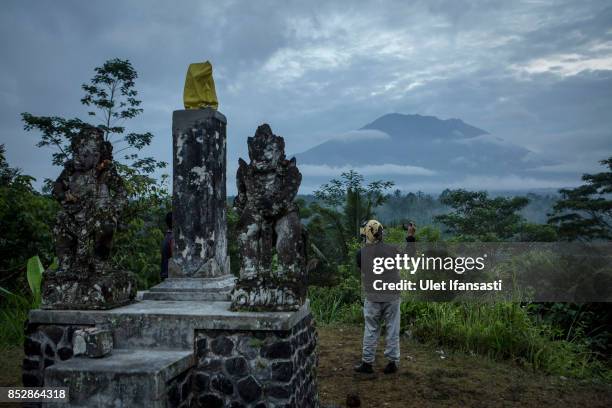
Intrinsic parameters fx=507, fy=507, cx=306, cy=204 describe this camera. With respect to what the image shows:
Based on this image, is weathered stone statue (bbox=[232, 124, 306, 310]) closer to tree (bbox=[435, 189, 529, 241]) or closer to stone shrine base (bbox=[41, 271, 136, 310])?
stone shrine base (bbox=[41, 271, 136, 310])

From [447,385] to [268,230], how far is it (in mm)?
3609

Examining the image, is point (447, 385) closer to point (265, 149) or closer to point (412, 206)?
point (265, 149)

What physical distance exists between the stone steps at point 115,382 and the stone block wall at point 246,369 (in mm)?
512

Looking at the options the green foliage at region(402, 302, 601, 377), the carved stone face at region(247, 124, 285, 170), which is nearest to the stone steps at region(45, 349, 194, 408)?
the carved stone face at region(247, 124, 285, 170)

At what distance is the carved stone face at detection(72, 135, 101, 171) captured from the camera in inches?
229

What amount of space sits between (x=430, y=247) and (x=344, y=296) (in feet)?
8.35

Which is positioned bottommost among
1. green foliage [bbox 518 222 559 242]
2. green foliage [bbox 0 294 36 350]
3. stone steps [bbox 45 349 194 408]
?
green foliage [bbox 0 294 36 350]

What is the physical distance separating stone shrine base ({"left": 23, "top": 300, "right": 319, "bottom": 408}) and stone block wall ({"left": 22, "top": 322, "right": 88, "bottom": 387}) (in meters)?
0.01

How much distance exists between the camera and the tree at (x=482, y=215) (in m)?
30.0

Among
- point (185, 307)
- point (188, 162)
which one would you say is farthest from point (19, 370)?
point (188, 162)

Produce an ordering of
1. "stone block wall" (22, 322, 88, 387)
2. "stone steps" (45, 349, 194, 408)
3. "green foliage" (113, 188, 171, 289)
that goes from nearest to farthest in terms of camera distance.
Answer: "stone steps" (45, 349, 194, 408)
"stone block wall" (22, 322, 88, 387)
"green foliage" (113, 188, 171, 289)

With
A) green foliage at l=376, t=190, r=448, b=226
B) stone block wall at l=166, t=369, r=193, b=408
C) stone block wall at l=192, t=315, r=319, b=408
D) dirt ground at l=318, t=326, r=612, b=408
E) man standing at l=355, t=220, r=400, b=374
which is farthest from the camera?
green foliage at l=376, t=190, r=448, b=226

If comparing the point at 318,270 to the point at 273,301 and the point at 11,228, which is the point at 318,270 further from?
the point at 273,301

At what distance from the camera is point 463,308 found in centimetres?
957
